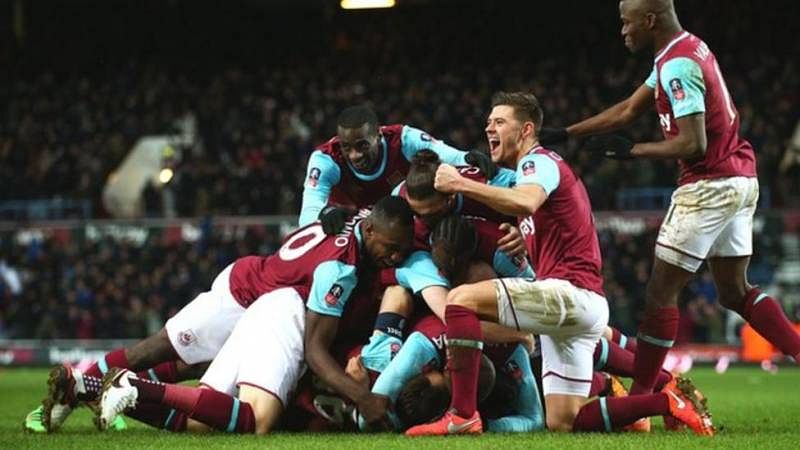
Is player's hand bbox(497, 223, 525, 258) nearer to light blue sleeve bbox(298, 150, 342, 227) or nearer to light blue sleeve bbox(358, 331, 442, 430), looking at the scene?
light blue sleeve bbox(358, 331, 442, 430)

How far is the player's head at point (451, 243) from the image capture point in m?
7.64

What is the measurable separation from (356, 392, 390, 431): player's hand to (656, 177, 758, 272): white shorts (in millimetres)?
1757

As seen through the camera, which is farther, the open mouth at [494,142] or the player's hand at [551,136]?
the player's hand at [551,136]

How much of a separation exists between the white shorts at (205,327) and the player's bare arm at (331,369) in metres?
0.81

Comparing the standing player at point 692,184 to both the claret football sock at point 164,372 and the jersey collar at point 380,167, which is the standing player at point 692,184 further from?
the claret football sock at point 164,372

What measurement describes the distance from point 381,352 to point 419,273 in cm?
48

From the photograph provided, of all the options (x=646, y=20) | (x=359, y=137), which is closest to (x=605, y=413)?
(x=646, y=20)

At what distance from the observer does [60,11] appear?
31859 mm

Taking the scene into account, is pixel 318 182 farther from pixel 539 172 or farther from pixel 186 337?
pixel 539 172

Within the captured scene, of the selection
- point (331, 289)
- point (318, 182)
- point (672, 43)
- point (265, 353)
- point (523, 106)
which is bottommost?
point (265, 353)

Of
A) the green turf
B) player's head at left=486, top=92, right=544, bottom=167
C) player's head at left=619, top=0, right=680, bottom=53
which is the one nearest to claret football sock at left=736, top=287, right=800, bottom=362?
the green turf

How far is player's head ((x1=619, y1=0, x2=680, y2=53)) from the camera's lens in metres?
7.89

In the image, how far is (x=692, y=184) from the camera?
781 cm

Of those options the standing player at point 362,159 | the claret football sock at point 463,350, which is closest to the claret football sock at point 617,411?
the claret football sock at point 463,350
